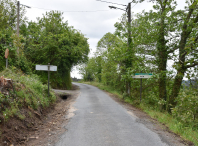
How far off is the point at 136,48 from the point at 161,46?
7.19ft

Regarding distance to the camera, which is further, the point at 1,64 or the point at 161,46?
the point at 1,64

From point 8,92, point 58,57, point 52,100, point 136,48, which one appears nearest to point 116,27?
point 136,48

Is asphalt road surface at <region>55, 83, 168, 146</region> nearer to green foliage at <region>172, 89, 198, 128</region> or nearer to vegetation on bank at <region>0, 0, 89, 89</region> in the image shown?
green foliage at <region>172, 89, 198, 128</region>

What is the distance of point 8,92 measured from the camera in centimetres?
576

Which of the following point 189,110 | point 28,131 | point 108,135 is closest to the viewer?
point 108,135

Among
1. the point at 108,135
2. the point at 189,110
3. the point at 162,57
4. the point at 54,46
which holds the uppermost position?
the point at 54,46

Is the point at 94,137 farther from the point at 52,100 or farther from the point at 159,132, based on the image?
the point at 52,100

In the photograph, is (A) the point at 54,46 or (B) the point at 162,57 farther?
(A) the point at 54,46

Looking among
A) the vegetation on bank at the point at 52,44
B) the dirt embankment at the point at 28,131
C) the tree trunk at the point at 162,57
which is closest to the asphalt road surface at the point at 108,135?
the dirt embankment at the point at 28,131

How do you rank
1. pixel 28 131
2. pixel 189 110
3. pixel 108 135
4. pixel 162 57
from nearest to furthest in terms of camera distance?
pixel 108 135 → pixel 28 131 → pixel 189 110 → pixel 162 57

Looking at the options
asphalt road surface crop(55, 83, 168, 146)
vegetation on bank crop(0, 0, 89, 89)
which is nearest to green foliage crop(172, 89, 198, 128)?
asphalt road surface crop(55, 83, 168, 146)

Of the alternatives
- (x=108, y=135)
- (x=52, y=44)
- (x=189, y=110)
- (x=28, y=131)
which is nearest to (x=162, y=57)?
(x=189, y=110)

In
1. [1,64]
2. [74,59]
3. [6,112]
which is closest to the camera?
[6,112]

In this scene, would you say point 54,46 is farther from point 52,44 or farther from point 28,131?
point 28,131
